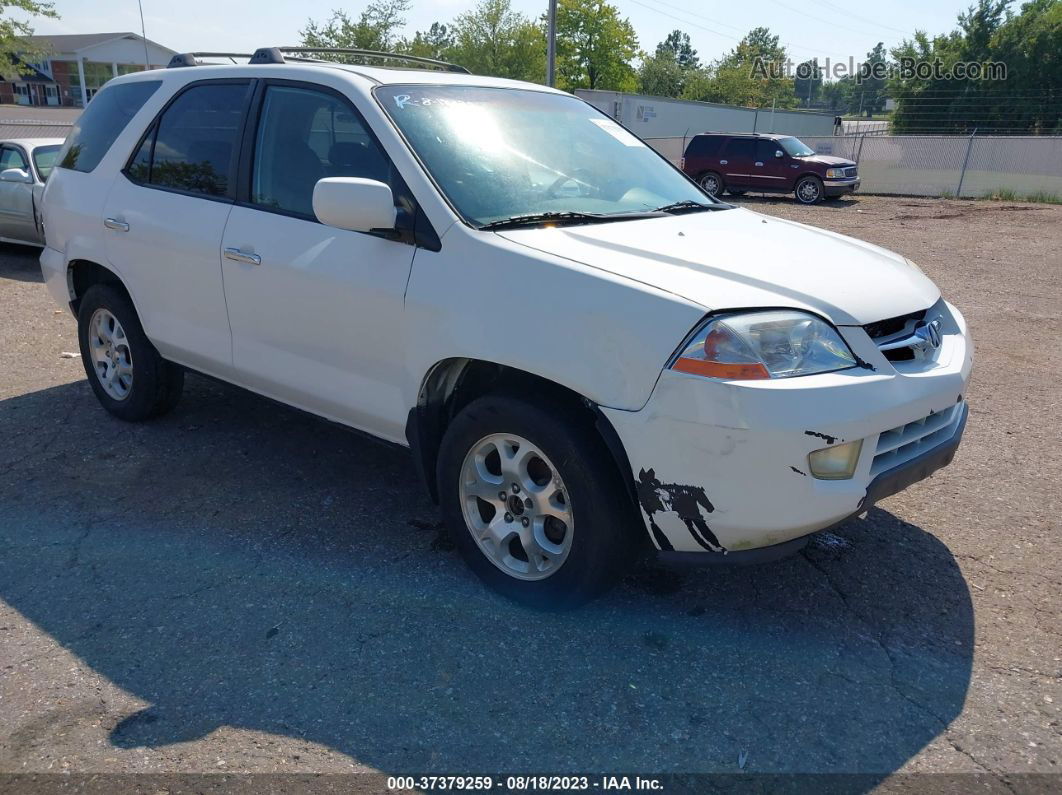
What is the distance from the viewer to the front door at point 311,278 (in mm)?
3453

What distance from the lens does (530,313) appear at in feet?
9.67

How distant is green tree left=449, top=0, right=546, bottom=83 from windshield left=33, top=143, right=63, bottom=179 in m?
49.5

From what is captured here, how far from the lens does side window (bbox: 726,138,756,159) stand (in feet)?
78.3

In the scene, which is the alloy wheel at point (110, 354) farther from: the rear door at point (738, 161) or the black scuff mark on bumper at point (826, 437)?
the rear door at point (738, 161)

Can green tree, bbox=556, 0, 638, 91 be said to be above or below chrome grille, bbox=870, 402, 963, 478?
above

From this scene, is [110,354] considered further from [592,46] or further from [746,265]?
[592,46]

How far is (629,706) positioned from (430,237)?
182cm

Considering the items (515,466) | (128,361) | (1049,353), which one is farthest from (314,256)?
(1049,353)

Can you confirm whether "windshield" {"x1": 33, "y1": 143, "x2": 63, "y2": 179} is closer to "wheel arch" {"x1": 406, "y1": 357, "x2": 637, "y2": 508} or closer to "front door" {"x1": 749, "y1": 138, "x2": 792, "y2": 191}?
"wheel arch" {"x1": 406, "y1": 357, "x2": 637, "y2": 508}

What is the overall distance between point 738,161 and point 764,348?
22.9 m

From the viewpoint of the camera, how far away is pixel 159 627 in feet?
10.5

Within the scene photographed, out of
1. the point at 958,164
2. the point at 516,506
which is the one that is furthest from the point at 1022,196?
the point at 516,506

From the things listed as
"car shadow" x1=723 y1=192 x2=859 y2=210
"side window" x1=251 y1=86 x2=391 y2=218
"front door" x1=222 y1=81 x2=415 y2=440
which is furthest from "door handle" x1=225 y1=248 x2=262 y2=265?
"car shadow" x1=723 y1=192 x2=859 y2=210

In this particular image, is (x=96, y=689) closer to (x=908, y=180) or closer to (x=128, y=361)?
(x=128, y=361)
